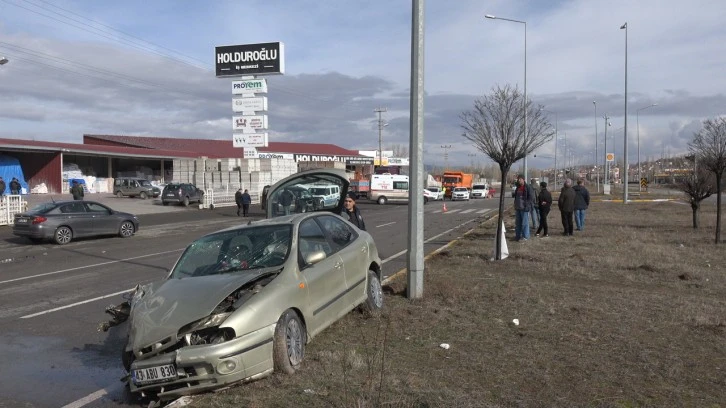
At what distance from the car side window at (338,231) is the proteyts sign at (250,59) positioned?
118 feet

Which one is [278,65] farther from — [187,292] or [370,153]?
[370,153]

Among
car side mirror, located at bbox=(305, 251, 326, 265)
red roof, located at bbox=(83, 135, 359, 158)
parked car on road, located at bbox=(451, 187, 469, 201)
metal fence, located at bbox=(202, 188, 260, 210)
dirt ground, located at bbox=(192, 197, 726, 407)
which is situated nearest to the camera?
dirt ground, located at bbox=(192, 197, 726, 407)

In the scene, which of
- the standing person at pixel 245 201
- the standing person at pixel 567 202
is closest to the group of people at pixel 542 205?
the standing person at pixel 567 202

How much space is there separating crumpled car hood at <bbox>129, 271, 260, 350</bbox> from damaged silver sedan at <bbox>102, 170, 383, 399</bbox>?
0.01 m

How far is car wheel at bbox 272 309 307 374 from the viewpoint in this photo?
5348mm

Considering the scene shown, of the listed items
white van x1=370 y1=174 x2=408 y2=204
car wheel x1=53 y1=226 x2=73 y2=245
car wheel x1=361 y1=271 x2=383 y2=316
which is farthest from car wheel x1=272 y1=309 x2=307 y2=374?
white van x1=370 y1=174 x2=408 y2=204

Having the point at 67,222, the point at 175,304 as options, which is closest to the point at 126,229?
A: the point at 67,222

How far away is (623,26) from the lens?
36.2 m

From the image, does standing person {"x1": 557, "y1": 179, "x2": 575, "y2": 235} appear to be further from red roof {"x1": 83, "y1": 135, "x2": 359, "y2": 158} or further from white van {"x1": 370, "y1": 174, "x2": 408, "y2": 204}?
red roof {"x1": 83, "y1": 135, "x2": 359, "y2": 158}

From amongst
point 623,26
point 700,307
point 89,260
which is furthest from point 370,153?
point 700,307

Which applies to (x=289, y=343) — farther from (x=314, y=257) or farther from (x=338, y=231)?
(x=338, y=231)

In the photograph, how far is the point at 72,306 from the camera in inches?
363

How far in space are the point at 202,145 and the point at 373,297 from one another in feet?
236

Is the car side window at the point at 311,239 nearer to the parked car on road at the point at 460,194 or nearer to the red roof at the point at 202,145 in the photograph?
the parked car on road at the point at 460,194
